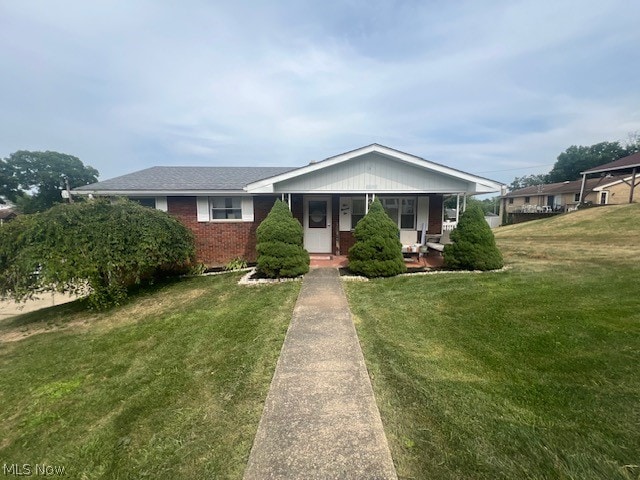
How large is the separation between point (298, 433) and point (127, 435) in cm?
169

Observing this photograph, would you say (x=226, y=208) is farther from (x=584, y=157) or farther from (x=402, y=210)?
(x=584, y=157)

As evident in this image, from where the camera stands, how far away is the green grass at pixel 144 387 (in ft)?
8.41

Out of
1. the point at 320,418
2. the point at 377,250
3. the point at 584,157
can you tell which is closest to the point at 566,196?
the point at 584,157

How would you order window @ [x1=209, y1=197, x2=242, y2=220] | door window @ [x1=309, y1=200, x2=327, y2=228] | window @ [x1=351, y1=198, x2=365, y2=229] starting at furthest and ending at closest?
door window @ [x1=309, y1=200, x2=327, y2=228]
window @ [x1=351, y1=198, x2=365, y2=229]
window @ [x1=209, y1=197, x2=242, y2=220]

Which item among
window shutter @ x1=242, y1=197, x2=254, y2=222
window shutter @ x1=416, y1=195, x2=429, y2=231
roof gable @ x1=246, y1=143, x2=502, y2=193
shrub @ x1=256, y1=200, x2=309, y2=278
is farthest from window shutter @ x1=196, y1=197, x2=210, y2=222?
window shutter @ x1=416, y1=195, x2=429, y2=231

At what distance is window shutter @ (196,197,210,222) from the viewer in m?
10.2

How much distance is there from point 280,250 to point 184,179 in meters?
5.66

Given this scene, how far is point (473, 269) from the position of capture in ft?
27.7

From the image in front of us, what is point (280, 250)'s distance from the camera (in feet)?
27.1

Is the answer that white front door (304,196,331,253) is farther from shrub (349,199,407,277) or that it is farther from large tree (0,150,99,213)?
large tree (0,150,99,213)

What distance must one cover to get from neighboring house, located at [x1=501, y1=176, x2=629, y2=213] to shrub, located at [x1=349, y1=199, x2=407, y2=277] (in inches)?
1046

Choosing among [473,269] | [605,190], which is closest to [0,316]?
[473,269]

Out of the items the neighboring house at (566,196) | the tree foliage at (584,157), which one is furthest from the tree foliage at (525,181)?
the neighboring house at (566,196)

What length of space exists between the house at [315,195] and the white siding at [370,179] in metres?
0.03
